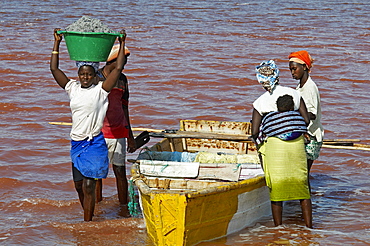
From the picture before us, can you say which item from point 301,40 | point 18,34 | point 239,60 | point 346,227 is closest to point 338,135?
point 346,227

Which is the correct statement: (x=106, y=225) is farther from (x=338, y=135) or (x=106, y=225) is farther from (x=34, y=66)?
(x=34, y=66)

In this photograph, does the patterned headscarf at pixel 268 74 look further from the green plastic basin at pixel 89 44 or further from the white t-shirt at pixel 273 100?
the green plastic basin at pixel 89 44

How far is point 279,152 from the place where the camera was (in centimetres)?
504

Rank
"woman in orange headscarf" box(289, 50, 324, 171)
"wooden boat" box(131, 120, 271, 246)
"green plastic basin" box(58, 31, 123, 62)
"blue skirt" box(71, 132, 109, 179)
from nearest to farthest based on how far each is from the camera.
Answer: "wooden boat" box(131, 120, 271, 246) → "green plastic basin" box(58, 31, 123, 62) → "blue skirt" box(71, 132, 109, 179) → "woman in orange headscarf" box(289, 50, 324, 171)

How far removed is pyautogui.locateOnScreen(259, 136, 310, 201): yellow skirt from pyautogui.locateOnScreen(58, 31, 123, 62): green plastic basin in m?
1.55

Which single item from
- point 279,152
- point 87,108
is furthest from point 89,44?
point 279,152

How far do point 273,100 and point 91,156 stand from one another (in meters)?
1.59

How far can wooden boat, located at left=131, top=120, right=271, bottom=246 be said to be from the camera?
4832 mm

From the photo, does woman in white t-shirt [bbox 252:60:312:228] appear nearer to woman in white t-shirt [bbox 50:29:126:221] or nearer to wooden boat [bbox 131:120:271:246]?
wooden boat [bbox 131:120:271:246]

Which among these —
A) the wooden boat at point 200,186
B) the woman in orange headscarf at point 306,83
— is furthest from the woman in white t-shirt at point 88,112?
the woman in orange headscarf at point 306,83

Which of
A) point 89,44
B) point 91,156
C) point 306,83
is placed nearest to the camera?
point 89,44

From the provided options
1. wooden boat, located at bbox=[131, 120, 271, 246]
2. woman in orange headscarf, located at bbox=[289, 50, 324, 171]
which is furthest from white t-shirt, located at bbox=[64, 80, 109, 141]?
woman in orange headscarf, located at bbox=[289, 50, 324, 171]

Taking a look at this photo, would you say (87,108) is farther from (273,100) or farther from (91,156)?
(273,100)

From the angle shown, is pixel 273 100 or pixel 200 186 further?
pixel 200 186
